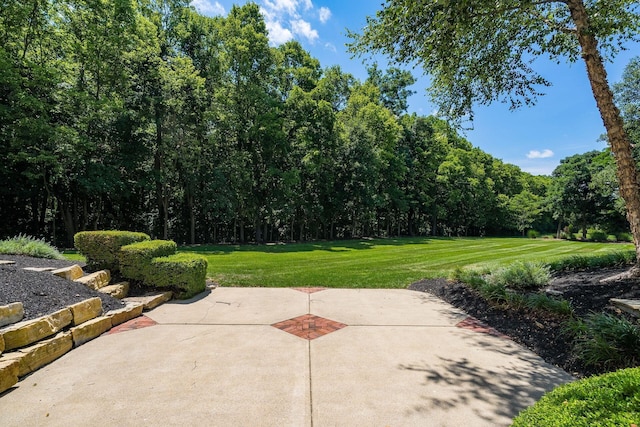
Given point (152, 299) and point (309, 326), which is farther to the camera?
point (152, 299)

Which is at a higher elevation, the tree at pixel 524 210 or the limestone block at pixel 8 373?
the tree at pixel 524 210

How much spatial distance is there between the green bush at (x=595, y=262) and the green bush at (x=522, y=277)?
1.66m

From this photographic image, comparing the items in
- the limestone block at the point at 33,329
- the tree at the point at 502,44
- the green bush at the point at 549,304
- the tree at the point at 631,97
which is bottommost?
the green bush at the point at 549,304

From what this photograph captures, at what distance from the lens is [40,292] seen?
12.9ft

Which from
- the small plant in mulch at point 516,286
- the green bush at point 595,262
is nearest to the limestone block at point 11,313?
the small plant in mulch at point 516,286

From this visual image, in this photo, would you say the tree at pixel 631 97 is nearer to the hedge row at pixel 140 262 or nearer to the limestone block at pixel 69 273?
the hedge row at pixel 140 262

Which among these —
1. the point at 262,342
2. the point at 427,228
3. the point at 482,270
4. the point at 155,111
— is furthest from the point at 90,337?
the point at 427,228

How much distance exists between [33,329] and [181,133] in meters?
15.7

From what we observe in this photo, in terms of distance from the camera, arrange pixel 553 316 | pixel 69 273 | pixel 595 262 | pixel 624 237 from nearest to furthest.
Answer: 1. pixel 553 316
2. pixel 69 273
3. pixel 595 262
4. pixel 624 237

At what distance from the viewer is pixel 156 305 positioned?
17.5 ft

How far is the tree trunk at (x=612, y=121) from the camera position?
5.07 m

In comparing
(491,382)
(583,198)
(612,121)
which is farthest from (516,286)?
Result: (583,198)

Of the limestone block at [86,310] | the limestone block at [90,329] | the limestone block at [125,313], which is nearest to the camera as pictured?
the limestone block at [90,329]

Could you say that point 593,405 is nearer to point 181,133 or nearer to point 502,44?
point 502,44
